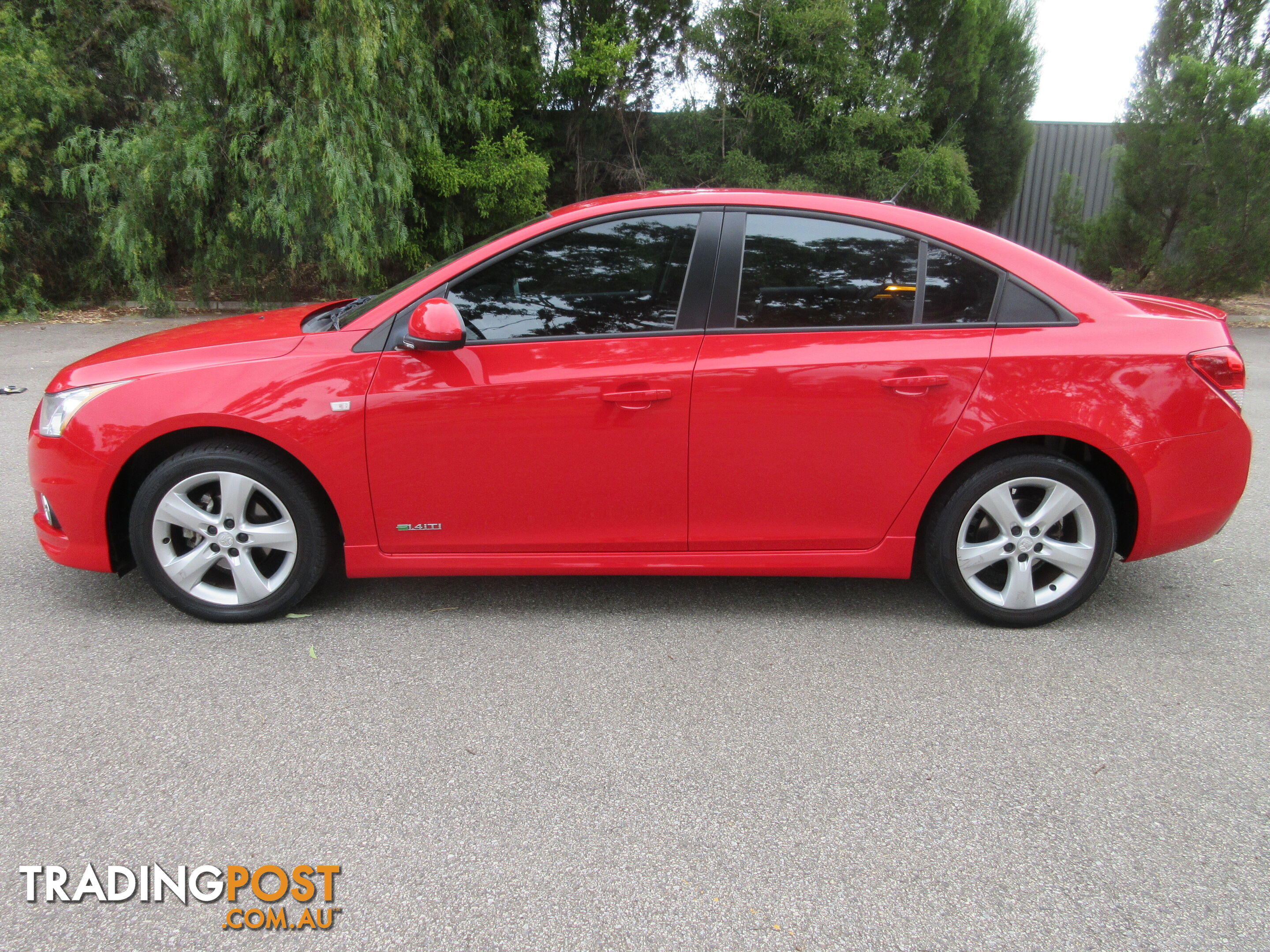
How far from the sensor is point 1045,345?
3344 millimetres

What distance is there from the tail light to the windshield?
2.51 metres

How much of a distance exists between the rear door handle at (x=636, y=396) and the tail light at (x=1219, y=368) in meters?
1.94

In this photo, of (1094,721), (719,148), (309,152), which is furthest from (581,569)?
(719,148)

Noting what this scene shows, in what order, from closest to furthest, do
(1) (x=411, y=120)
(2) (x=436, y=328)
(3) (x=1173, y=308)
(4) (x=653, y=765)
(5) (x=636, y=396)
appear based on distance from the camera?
1. (4) (x=653, y=765)
2. (2) (x=436, y=328)
3. (5) (x=636, y=396)
4. (3) (x=1173, y=308)
5. (1) (x=411, y=120)

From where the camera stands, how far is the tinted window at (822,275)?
340 cm

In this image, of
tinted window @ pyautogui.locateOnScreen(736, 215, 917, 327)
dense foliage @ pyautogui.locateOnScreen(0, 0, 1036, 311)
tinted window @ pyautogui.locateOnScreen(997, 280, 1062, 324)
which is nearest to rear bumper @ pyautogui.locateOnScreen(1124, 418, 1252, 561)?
tinted window @ pyautogui.locateOnScreen(997, 280, 1062, 324)

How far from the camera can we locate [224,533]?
3422mm

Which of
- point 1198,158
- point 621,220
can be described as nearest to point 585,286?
point 621,220

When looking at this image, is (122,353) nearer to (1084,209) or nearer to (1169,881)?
(1169,881)

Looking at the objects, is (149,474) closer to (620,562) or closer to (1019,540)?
(620,562)

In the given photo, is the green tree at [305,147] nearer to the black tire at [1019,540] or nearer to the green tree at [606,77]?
the green tree at [606,77]

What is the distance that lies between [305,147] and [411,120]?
1533 millimetres

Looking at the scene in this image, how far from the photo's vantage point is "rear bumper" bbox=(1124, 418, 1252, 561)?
3.39 meters

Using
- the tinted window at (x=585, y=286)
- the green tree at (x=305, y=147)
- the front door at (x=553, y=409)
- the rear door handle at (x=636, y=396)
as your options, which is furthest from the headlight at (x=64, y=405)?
the green tree at (x=305, y=147)
